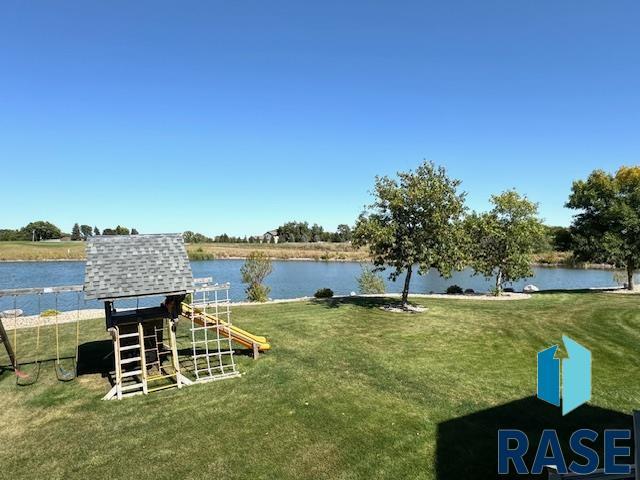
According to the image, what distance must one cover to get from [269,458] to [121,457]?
2840 millimetres

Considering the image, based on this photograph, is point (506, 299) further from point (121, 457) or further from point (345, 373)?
point (121, 457)

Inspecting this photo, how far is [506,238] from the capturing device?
92.6ft

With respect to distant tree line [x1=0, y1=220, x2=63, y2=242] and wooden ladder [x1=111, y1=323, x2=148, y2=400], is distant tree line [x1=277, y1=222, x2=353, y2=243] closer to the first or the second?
distant tree line [x1=0, y1=220, x2=63, y2=242]

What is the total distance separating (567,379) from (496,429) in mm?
4237

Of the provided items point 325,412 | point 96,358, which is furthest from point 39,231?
point 325,412

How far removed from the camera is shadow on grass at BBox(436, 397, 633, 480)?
755 cm

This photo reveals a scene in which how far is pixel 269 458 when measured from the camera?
26.2ft

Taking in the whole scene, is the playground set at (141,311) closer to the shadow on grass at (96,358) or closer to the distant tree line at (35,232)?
the shadow on grass at (96,358)

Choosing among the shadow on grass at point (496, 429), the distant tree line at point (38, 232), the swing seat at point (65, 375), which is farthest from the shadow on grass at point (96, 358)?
the distant tree line at point (38, 232)

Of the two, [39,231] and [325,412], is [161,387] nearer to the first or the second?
[325,412]

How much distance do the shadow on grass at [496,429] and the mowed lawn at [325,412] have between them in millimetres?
38

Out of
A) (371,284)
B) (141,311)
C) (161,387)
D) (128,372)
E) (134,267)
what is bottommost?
(161,387)

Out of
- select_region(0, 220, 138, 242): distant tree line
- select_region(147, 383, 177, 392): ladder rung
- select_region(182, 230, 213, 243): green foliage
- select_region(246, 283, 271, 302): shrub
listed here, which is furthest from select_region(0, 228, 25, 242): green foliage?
select_region(147, 383, 177, 392): ladder rung

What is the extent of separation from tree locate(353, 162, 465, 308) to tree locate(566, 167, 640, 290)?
14246 millimetres
